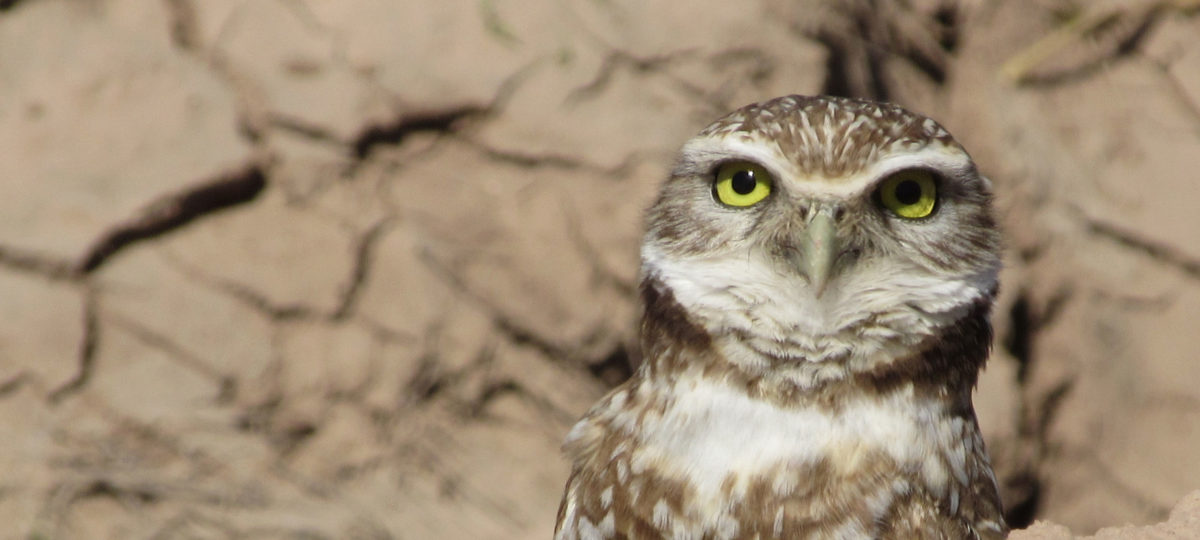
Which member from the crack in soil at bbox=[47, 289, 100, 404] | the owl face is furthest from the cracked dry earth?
the owl face

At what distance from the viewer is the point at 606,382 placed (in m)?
4.58

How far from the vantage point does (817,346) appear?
7.66ft

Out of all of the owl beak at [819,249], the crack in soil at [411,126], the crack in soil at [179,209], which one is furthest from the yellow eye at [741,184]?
the crack in soil at [179,209]

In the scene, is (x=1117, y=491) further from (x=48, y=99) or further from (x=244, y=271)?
(x=48, y=99)

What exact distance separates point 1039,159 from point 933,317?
3.34 metres

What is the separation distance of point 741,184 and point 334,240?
2146 millimetres

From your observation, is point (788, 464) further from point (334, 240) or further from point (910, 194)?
point (334, 240)

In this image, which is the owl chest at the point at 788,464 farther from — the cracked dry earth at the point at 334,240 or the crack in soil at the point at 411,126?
the crack in soil at the point at 411,126

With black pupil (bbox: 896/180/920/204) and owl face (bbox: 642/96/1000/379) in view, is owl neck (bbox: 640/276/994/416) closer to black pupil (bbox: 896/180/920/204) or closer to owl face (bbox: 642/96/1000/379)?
owl face (bbox: 642/96/1000/379)

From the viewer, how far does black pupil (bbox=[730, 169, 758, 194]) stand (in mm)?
2432

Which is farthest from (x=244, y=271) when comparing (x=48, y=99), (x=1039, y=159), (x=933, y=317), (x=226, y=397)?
(x=1039, y=159)

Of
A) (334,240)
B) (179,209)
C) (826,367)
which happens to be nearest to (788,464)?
(826,367)

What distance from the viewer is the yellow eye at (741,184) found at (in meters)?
2.42

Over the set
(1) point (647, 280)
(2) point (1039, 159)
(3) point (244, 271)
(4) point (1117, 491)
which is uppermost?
(1) point (647, 280)
